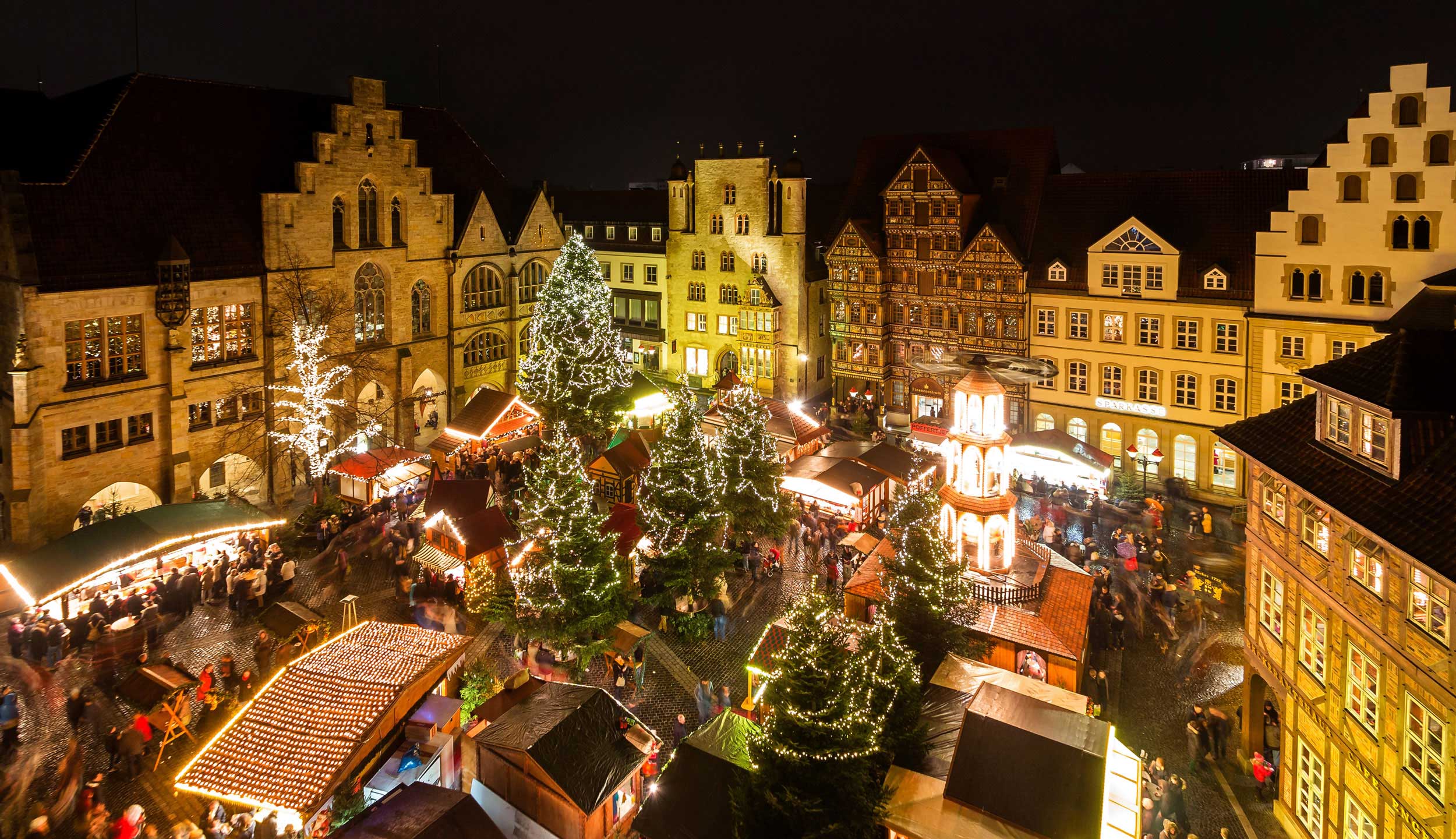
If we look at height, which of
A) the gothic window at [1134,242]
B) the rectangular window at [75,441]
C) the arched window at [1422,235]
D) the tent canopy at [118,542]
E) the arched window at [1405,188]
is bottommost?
the tent canopy at [118,542]

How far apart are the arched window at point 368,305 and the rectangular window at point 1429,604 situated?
37494 mm

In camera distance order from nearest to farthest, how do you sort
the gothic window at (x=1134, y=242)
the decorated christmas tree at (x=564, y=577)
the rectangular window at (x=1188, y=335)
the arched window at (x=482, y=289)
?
the decorated christmas tree at (x=564, y=577) → the rectangular window at (x=1188, y=335) → the gothic window at (x=1134, y=242) → the arched window at (x=482, y=289)

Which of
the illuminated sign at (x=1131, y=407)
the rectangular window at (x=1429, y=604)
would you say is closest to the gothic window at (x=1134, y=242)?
the illuminated sign at (x=1131, y=407)

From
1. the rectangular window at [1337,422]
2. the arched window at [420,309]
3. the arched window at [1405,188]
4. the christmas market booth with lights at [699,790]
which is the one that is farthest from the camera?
the arched window at [420,309]

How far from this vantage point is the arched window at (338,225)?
37656 millimetres

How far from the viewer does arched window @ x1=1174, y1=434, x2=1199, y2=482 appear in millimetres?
36375

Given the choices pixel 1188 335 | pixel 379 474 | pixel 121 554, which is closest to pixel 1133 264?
pixel 1188 335

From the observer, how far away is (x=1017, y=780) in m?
14.1

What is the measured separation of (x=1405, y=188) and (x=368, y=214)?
40.5 meters

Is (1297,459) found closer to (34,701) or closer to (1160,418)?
(1160,418)

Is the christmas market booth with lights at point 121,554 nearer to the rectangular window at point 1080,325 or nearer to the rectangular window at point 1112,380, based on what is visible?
the rectangular window at point 1080,325

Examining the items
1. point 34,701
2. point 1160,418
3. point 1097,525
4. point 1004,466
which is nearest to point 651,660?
point 1004,466

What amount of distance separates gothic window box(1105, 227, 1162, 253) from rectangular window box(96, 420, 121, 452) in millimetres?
39605

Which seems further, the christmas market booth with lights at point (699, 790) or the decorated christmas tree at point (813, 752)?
the christmas market booth with lights at point (699, 790)
